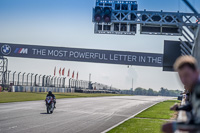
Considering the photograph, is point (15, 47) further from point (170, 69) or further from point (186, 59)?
point (186, 59)

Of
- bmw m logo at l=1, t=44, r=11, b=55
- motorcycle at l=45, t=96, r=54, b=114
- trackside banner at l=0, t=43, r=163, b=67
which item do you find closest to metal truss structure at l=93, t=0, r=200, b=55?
motorcycle at l=45, t=96, r=54, b=114

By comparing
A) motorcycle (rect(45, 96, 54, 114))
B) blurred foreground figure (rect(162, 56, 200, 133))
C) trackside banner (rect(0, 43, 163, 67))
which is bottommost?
motorcycle (rect(45, 96, 54, 114))

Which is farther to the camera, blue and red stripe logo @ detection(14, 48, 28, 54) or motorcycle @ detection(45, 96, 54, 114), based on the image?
blue and red stripe logo @ detection(14, 48, 28, 54)

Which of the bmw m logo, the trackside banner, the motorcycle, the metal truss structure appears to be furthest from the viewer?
the bmw m logo

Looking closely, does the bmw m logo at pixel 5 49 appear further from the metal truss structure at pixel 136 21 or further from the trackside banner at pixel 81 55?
the metal truss structure at pixel 136 21

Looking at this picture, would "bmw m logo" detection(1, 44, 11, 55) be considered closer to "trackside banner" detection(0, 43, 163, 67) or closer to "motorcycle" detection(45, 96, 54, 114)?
"trackside banner" detection(0, 43, 163, 67)

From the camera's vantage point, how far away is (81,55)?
143 feet

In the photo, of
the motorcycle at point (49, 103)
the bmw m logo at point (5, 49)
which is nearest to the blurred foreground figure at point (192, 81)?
the motorcycle at point (49, 103)

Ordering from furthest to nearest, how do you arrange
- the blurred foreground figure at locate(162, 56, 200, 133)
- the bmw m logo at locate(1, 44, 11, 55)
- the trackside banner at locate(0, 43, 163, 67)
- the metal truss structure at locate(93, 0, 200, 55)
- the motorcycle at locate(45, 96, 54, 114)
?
the bmw m logo at locate(1, 44, 11, 55) < the trackside banner at locate(0, 43, 163, 67) < the metal truss structure at locate(93, 0, 200, 55) < the motorcycle at locate(45, 96, 54, 114) < the blurred foreground figure at locate(162, 56, 200, 133)

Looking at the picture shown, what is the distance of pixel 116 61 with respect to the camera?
43.0m

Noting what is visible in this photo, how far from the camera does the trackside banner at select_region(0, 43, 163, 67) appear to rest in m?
42.2

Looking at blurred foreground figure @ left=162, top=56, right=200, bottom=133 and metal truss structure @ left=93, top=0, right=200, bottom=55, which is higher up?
metal truss structure @ left=93, top=0, right=200, bottom=55

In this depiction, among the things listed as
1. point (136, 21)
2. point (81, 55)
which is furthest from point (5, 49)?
point (136, 21)

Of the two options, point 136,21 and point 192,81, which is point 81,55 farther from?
point 192,81
